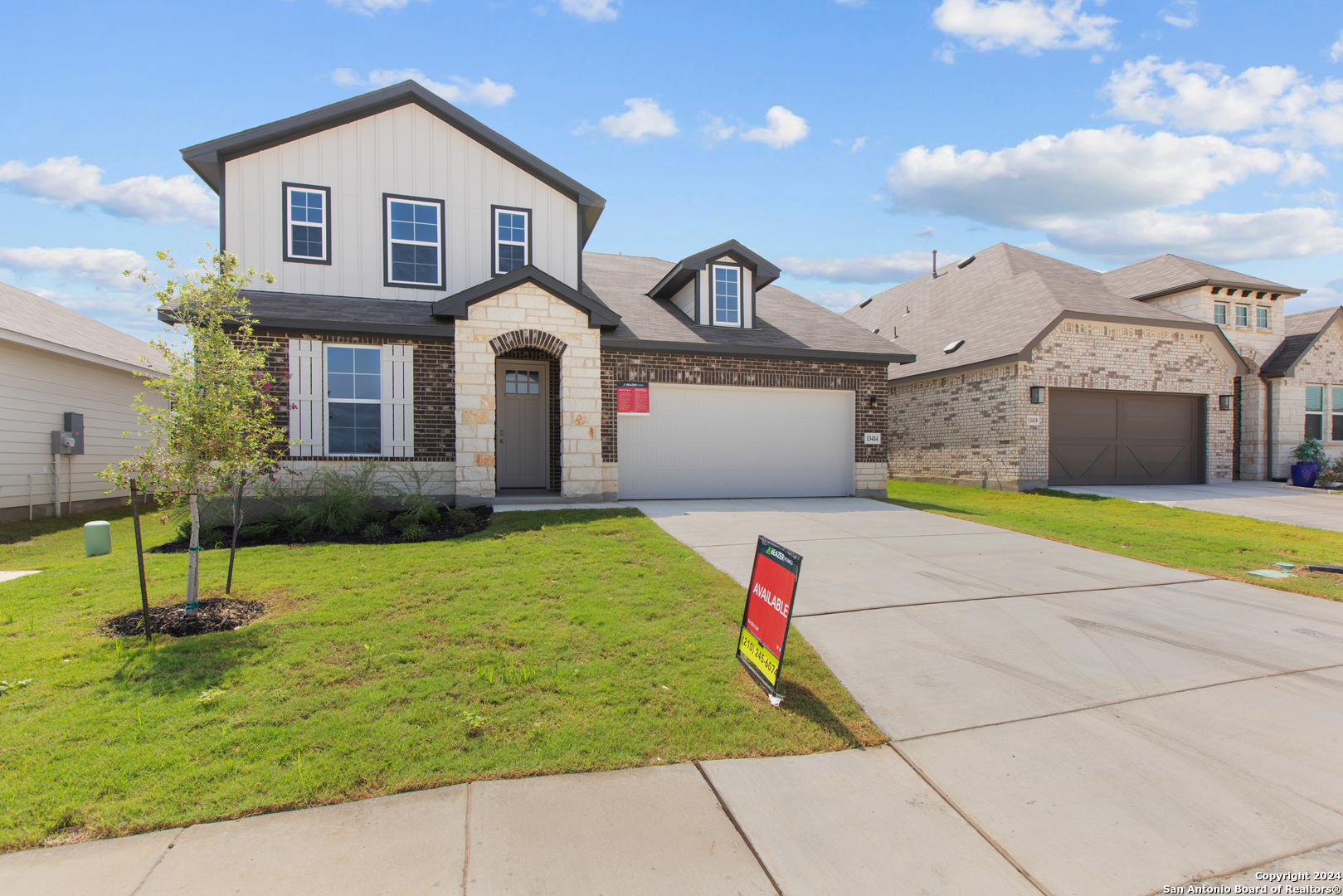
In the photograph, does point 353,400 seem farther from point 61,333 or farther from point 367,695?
point 367,695

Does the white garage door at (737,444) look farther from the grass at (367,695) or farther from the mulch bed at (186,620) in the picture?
the mulch bed at (186,620)

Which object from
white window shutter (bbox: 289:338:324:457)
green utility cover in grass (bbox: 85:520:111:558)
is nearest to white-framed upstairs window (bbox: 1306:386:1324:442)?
white window shutter (bbox: 289:338:324:457)

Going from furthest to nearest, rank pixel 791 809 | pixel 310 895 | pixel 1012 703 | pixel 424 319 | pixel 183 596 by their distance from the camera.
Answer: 1. pixel 424 319
2. pixel 183 596
3. pixel 1012 703
4. pixel 791 809
5. pixel 310 895

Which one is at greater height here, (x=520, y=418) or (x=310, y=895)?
(x=520, y=418)

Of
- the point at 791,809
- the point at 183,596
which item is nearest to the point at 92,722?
the point at 183,596

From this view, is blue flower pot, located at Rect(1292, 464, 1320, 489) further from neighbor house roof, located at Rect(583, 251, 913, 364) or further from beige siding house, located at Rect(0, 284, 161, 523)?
beige siding house, located at Rect(0, 284, 161, 523)

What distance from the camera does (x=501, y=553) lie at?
26.8ft

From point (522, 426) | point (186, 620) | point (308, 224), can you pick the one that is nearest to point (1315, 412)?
point (522, 426)

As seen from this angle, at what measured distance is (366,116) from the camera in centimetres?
1258

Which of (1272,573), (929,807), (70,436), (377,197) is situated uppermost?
(377,197)

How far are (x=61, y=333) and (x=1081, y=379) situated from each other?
80.9 feet

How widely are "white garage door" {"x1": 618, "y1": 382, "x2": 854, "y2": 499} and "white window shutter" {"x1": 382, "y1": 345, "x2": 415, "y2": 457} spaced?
404 centimetres

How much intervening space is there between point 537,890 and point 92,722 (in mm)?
3097

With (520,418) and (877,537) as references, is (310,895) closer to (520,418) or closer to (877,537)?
(877,537)
